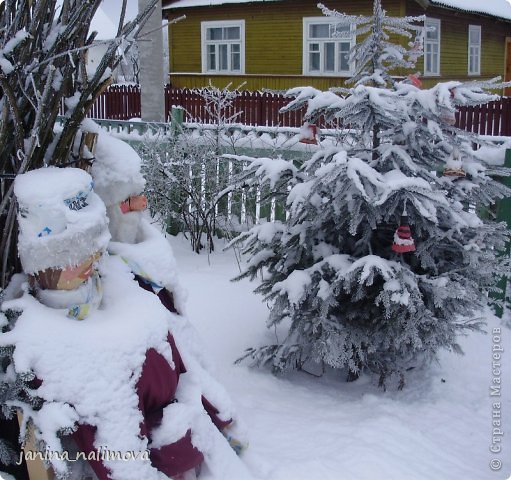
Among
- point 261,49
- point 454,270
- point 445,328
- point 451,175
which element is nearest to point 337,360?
point 445,328

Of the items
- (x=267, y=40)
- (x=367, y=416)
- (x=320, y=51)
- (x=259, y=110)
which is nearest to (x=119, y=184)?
(x=367, y=416)

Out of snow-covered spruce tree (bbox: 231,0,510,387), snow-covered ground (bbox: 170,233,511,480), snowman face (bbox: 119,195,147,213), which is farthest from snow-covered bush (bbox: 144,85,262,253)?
snowman face (bbox: 119,195,147,213)

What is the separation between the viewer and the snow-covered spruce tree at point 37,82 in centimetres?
183

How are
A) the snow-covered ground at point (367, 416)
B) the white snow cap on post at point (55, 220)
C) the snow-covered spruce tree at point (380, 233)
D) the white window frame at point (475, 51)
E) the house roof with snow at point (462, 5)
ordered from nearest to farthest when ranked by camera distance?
the white snow cap on post at point (55, 220) < the snow-covered ground at point (367, 416) < the snow-covered spruce tree at point (380, 233) < the house roof with snow at point (462, 5) < the white window frame at point (475, 51)

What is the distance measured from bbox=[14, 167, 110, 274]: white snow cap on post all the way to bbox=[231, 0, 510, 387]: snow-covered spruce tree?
1.50m

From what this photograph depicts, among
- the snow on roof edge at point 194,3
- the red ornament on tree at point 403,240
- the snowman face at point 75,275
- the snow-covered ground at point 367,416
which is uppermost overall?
the snow on roof edge at point 194,3

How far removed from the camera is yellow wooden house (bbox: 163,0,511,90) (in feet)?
53.4

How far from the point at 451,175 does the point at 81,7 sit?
7.78 feet

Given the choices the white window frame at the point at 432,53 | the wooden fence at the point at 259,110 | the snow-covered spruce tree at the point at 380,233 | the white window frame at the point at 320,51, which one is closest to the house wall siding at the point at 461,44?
the white window frame at the point at 432,53

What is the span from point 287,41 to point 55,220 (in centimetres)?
1593

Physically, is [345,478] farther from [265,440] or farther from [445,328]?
[445,328]

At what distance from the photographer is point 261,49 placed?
17.2 m

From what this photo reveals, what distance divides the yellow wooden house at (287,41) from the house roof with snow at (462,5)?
0.03m

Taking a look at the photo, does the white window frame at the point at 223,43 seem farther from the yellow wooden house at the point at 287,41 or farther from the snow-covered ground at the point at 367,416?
the snow-covered ground at the point at 367,416
